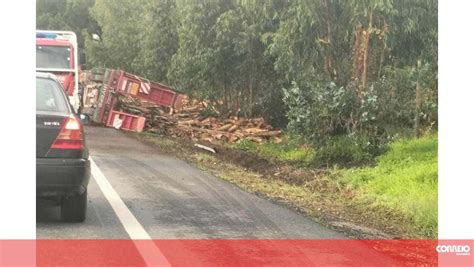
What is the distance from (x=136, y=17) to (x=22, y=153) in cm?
244

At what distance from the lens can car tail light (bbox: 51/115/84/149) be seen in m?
3.78

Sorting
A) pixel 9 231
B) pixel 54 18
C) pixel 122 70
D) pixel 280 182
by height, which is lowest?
pixel 280 182

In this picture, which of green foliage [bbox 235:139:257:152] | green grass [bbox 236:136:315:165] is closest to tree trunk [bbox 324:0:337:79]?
green grass [bbox 236:136:315:165]

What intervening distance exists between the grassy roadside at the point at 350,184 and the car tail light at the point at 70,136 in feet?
5.64

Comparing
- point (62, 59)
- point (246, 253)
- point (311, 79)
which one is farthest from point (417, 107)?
point (62, 59)

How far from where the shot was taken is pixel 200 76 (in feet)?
22.4

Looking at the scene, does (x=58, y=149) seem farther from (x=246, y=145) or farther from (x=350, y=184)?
(x=246, y=145)

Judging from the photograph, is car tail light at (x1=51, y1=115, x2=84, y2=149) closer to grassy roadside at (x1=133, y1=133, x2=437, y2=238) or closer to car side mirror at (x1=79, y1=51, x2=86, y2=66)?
car side mirror at (x1=79, y1=51, x2=86, y2=66)

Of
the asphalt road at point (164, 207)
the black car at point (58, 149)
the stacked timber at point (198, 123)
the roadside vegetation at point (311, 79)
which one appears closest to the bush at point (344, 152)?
the roadside vegetation at point (311, 79)

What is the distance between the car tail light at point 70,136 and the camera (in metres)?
3.78
